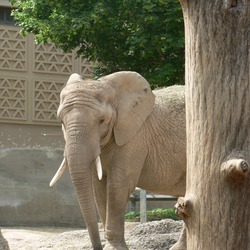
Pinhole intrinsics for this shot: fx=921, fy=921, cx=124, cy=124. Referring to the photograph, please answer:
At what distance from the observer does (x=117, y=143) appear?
8117 mm

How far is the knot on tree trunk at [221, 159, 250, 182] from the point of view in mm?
4355

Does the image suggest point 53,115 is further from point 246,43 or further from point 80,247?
point 246,43

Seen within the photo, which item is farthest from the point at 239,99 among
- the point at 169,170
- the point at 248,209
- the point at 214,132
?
the point at 169,170

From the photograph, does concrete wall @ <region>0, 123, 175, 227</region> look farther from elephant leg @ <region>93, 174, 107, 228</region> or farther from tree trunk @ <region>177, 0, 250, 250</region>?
tree trunk @ <region>177, 0, 250, 250</region>

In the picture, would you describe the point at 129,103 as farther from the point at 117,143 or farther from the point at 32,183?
the point at 32,183

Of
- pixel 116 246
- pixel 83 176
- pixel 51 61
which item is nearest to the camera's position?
pixel 83 176

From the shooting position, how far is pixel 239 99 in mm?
4465

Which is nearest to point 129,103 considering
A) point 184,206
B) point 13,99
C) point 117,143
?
point 117,143

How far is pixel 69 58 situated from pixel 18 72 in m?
1.14

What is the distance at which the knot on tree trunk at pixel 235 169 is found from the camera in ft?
14.3

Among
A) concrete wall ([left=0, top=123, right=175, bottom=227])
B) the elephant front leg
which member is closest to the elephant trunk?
the elephant front leg

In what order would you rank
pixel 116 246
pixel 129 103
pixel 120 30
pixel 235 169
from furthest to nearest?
pixel 120 30 → pixel 129 103 → pixel 116 246 → pixel 235 169

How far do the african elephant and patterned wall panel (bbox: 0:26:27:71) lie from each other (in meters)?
9.72

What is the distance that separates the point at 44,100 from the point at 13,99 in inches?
24.4
